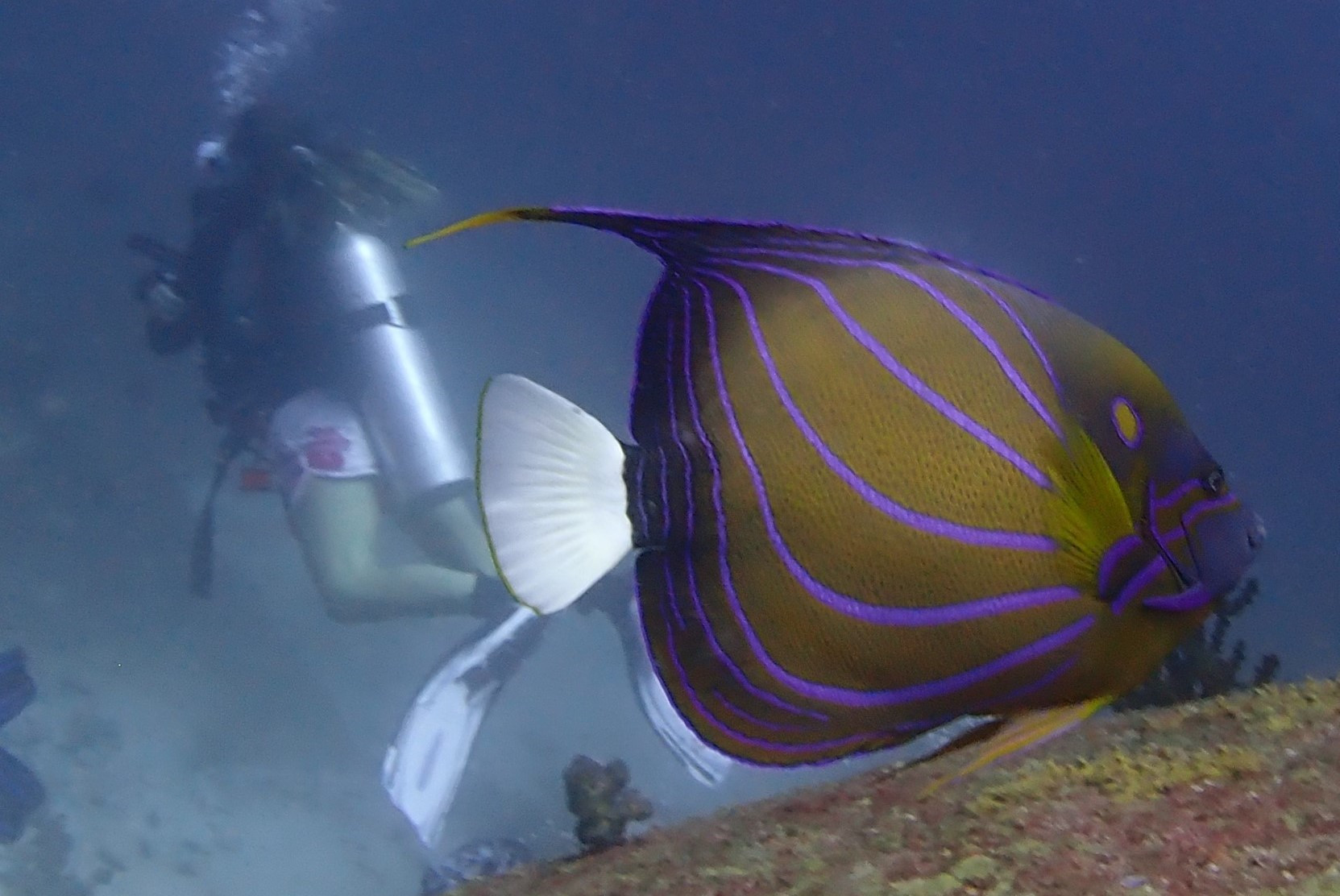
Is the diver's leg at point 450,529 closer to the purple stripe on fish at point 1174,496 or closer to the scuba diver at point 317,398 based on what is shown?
the scuba diver at point 317,398

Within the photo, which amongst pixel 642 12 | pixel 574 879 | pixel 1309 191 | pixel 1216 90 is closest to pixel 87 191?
pixel 642 12

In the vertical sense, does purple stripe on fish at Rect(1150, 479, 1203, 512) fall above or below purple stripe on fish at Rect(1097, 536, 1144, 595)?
above

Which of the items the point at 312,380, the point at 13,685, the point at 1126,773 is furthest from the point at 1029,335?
the point at 13,685

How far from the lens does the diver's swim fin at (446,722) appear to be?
21.6ft

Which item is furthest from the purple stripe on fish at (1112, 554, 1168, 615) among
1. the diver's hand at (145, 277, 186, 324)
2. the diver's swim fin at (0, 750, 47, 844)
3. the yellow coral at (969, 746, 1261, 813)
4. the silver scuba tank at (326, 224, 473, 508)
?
the diver's swim fin at (0, 750, 47, 844)

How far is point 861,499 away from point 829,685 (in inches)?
7.3

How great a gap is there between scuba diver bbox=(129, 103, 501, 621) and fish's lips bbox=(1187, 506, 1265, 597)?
23.1ft

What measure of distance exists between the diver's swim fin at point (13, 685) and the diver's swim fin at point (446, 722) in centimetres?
323

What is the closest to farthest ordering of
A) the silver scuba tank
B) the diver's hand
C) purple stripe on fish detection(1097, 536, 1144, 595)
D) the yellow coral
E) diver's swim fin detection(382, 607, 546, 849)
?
purple stripe on fish detection(1097, 536, 1144, 595), the yellow coral, diver's swim fin detection(382, 607, 546, 849), the diver's hand, the silver scuba tank

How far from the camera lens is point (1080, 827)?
153 cm

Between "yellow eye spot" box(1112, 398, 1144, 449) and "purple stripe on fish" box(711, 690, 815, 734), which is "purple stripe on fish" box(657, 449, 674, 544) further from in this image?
"yellow eye spot" box(1112, 398, 1144, 449)

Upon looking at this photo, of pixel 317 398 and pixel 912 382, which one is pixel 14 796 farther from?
pixel 912 382

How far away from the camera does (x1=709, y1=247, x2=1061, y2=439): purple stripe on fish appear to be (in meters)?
0.91

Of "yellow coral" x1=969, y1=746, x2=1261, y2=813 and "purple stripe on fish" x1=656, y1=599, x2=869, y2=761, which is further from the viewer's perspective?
"yellow coral" x1=969, y1=746, x2=1261, y2=813
